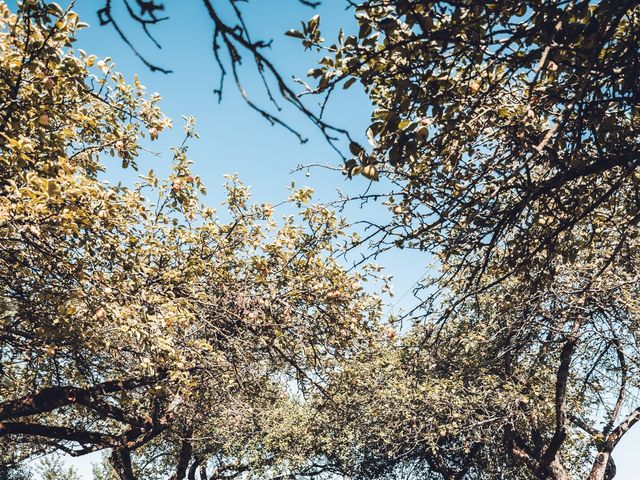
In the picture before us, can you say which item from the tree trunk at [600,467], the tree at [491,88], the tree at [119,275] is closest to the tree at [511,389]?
the tree trunk at [600,467]

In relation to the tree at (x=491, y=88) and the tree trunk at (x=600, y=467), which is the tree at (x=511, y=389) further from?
the tree at (x=491, y=88)

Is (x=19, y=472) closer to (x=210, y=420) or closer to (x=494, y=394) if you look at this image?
(x=210, y=420)

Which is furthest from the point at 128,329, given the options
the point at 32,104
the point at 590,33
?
the point at 590,33

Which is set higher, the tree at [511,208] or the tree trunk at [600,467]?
the tree at [511,208]

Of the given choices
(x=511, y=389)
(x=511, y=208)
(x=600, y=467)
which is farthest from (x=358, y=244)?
(x=600, y=467)

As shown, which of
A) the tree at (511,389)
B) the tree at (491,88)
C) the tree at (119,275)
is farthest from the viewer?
the tree at (511,389)

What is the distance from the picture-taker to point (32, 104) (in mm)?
5445

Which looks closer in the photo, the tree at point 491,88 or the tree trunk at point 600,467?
the tree at point 491,88

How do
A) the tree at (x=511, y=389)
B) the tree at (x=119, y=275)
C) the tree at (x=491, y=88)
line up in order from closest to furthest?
the tree at (x=491, y=88) < the tree at (x=119, y=275) < the tree at (x=511, y=389)

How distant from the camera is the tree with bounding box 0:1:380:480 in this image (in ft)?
18.0

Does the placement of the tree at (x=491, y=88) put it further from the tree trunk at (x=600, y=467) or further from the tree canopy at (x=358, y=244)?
the tree trunk at (x=600, y=467)

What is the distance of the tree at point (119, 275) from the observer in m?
5.49

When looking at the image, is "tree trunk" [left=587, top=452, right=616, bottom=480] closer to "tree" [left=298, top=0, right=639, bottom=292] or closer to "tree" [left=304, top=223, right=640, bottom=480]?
"tree" [left=304, top=223, right=640, bottom=480]

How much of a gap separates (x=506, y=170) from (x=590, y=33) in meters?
1.50
